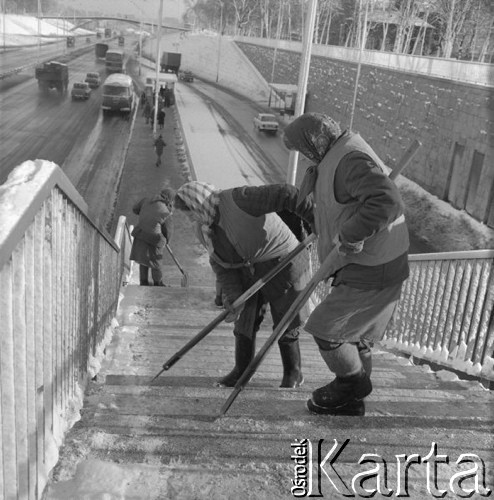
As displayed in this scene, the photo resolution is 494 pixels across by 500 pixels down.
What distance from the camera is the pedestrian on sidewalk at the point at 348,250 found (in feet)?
10.1

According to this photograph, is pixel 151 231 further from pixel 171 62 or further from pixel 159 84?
pixel 171 62

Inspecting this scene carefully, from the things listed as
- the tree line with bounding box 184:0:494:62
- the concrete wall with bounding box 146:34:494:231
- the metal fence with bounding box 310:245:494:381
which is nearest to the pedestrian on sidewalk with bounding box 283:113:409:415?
the metal fence with bounding box 310:245:494:381

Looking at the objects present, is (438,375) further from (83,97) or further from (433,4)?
(433,4)

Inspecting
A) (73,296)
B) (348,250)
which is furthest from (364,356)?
(73,296)

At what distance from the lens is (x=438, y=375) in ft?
15.6

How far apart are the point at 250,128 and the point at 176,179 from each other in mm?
17902

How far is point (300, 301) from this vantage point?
11.6 feet

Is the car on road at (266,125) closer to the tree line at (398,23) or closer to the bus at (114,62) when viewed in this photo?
the tree line at (398,23)

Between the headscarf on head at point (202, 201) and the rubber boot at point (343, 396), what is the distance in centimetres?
119

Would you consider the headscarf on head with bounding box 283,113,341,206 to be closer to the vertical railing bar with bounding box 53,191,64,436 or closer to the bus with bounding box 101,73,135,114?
the vertical railing bar with bounding box 53,191,64,436

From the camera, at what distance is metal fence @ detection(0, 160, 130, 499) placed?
1.96 meters

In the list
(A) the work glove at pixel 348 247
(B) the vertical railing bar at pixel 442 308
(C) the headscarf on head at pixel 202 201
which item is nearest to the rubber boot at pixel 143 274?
(B) the vertical railing bar at pixel 442 308

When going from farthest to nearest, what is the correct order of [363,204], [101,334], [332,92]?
1. [332,92]
2. [101,334]
3. [363,204]

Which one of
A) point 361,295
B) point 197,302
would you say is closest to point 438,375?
point 361,295
